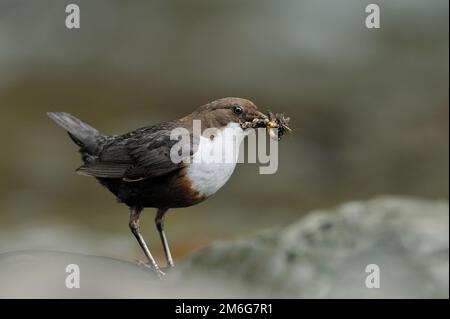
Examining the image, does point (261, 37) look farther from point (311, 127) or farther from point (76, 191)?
point (76, 191)

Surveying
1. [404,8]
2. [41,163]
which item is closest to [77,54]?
[41,163]

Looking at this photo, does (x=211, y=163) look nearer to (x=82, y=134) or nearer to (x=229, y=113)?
(x=229, y=113)

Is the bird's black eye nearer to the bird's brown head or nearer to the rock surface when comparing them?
the bird's brown head

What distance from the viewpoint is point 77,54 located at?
1311 cm

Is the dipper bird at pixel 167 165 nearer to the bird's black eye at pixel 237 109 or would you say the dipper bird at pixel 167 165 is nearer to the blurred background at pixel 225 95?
the bird's black eye at pixel 237 109

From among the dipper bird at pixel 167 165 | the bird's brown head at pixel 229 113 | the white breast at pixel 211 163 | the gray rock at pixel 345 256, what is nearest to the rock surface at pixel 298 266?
the gray rock at pixel 345 256

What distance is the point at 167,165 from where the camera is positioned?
16.5 ft

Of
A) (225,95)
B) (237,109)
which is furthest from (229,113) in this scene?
(225,95)

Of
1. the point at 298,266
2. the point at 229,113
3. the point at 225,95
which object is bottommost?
Answer: the point at 298,266

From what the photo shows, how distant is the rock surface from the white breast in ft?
1.67

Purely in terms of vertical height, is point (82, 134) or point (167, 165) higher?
point (82, 134)

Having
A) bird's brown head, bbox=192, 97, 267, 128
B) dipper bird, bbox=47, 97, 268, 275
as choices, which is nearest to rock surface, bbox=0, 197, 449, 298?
dipper bird, bbox=47, 97, 268, 275

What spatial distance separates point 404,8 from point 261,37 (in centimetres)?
215

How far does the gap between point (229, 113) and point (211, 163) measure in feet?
1.08
